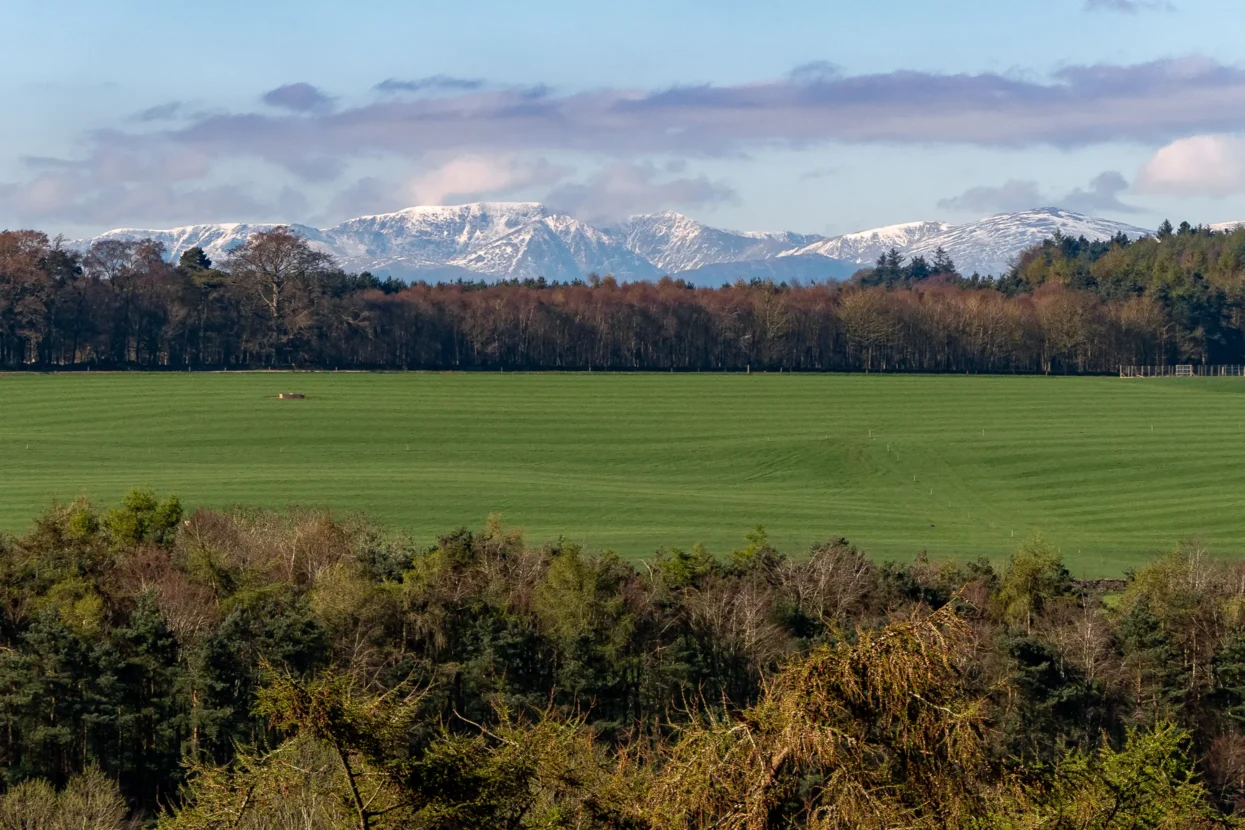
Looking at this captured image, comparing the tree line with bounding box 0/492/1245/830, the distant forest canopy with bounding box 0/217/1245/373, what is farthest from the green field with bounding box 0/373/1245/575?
the distant forest canopy with bounding box 0/217/1245/373

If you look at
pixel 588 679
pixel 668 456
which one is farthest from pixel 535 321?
pixel 588 679

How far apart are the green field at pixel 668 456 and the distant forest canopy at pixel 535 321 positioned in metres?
17.5

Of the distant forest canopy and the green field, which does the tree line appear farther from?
the distant forest canopy

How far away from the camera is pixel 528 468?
88.4m

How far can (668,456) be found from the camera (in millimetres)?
93938

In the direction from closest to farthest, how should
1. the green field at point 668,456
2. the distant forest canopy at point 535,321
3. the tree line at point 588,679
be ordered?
the tree line at point 588,679
the green field at point 668,456
the distant forest canopy at point 535,321

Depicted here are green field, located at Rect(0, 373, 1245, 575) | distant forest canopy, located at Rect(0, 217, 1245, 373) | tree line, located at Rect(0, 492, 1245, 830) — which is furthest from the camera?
distant forest canopy, located at Rect(0, 217, 1245, 373)

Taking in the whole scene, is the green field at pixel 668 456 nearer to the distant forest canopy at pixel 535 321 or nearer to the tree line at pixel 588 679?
the tree line at pixel 588 679

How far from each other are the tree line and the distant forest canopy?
8624cm

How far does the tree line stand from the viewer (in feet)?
35.6

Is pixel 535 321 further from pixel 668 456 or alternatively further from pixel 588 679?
pixel 588 679

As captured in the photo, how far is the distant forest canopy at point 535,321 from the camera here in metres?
137

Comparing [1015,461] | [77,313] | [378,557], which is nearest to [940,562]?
[378,557]

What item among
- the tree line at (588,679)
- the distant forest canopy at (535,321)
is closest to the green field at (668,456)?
the tree line at (588,679)
